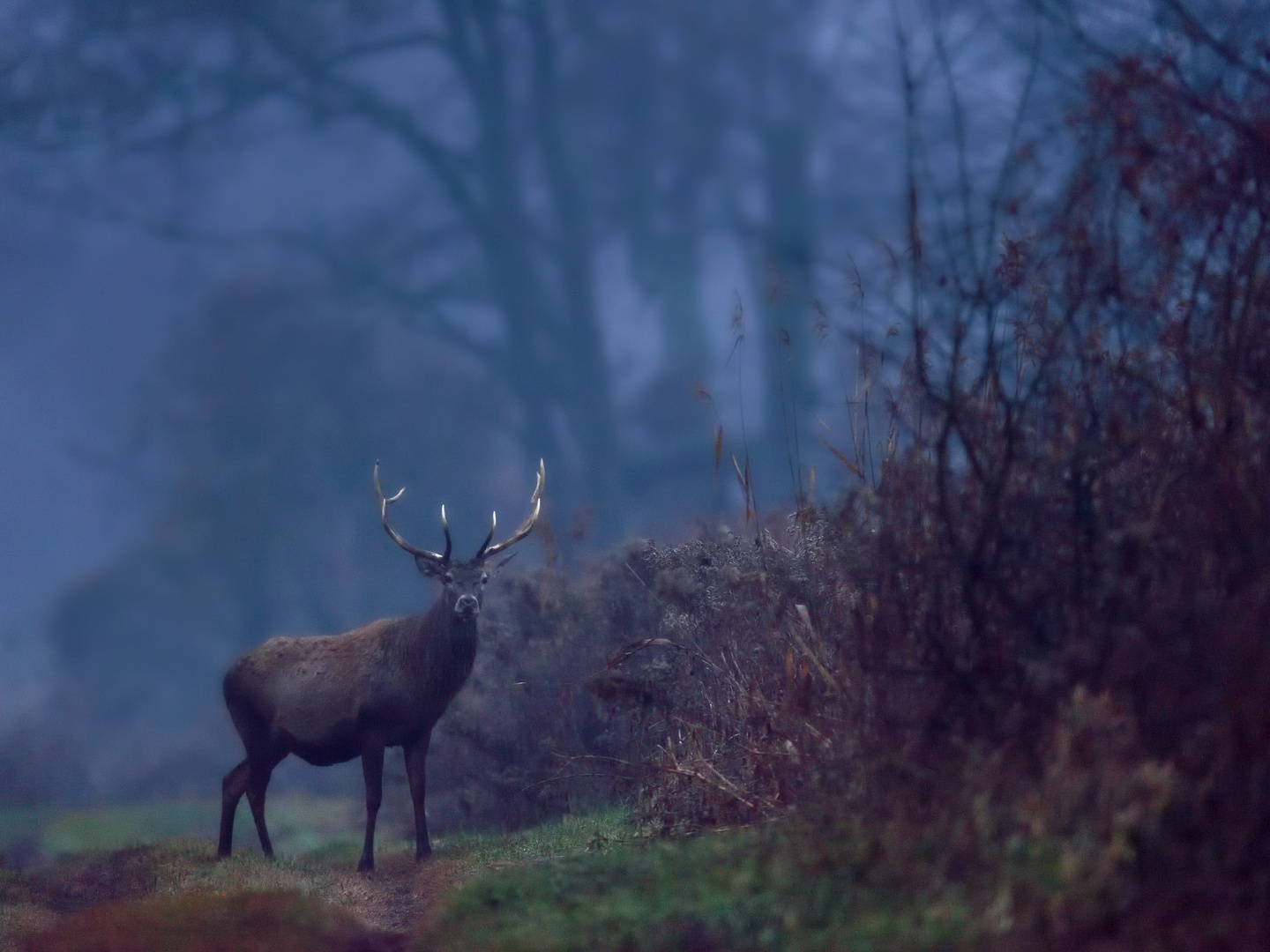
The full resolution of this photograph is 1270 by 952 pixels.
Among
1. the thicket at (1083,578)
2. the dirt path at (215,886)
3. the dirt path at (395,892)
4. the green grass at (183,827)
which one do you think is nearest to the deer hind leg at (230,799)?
the dirt path at (215,886)

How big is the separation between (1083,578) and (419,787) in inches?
246

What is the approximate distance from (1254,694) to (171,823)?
46.2ft

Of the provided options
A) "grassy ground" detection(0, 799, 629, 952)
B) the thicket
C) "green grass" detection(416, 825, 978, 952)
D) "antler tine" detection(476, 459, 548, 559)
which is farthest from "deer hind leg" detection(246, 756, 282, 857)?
"green grass" detection(416, 825, 978, 952)

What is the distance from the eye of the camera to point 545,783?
441 inches

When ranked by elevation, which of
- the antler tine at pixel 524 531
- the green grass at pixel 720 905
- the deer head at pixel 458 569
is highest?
the antler tine at pixel 524 531

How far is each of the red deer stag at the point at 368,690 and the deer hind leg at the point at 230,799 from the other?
0.01 m

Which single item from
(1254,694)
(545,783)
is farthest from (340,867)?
(1254,694)

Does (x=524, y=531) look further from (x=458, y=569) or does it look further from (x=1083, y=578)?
(x=1083, y=578)

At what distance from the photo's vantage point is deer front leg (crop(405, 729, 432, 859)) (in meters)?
10.0

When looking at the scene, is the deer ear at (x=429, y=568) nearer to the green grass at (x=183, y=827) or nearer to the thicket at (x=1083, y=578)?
the green grass at (x=183, y=827)

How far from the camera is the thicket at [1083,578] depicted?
4.68m

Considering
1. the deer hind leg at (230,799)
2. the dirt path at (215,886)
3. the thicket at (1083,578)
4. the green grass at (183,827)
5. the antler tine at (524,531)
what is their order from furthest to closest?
the green grass at (183,827) < the deer hind leg at (230,799) < the antler tine at (524,531) < the dirt path at (215,886) < the thicket at (1083,578)

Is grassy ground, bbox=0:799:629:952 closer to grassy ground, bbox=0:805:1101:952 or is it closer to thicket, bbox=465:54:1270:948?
grassy ground, bbox=0:805:1101:952

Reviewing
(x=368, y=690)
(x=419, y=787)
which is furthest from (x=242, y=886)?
(x=368, y=690)
